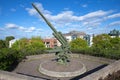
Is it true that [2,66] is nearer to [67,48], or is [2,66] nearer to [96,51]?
[67,48]

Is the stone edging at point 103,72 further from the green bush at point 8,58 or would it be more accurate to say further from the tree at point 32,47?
the tree at point 32,47

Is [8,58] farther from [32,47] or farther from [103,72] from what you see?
[32,47]

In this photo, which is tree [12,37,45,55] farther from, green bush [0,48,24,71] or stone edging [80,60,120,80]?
stone edging [80,60,120,80]

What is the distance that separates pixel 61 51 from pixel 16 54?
21.3 ft

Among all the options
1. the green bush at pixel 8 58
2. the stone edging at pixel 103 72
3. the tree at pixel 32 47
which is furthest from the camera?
the tree at pixel 32 47

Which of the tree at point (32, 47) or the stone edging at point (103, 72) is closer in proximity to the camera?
the stone edging at point (103, 72)

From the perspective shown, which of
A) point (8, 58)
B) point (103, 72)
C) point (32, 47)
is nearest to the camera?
point (103, 72)

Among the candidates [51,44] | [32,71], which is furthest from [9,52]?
[51,44]

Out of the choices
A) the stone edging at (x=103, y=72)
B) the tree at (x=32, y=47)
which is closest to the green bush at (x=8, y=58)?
the tree at (x=32, y=47)

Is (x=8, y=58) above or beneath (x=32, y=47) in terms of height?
beneath

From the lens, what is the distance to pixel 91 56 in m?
24.8

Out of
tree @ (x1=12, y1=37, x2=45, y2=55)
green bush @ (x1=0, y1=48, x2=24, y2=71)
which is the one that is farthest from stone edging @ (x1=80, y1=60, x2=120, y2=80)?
tree @ (x1=12, y1=37, x2=45, y2=55)

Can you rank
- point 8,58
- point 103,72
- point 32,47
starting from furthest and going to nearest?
point 32,47 < point 8,58 < point 103,72

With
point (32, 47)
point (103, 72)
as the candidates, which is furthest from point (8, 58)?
point (32, 47)
